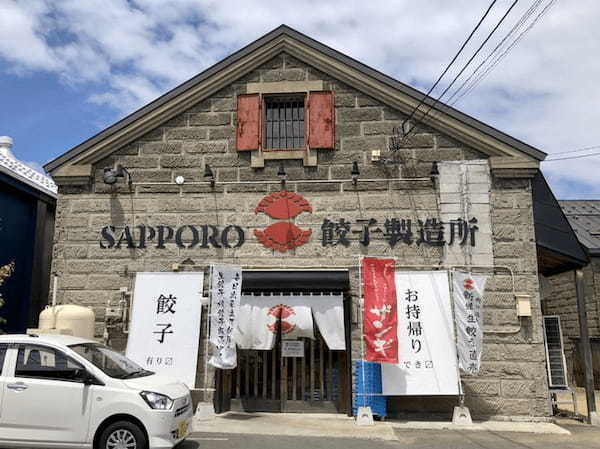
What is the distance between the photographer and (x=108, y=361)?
295 inches

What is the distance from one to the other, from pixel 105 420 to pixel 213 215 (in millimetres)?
5664

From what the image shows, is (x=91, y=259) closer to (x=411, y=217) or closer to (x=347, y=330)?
(x=347, y=330)

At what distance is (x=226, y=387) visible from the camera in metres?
11.0

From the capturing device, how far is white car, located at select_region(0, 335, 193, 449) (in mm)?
6652

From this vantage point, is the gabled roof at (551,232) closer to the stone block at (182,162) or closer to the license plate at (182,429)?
the stone block at (182,162)

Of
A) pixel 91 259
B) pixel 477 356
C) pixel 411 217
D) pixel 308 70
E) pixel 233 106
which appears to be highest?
pixel 308 70

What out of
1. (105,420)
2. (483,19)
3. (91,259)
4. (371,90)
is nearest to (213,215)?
(91,259)

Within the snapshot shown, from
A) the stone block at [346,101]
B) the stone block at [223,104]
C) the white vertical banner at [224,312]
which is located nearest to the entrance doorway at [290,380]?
the white vertical banner at [224,312]

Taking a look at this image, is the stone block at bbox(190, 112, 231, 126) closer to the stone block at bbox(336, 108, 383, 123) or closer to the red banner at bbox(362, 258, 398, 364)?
the stone block at bbox(336, 108, 383, 123)

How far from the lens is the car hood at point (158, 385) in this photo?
6852 mm

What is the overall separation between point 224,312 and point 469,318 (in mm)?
4940

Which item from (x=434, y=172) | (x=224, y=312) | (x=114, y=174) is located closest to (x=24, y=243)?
(x=114, y=174)

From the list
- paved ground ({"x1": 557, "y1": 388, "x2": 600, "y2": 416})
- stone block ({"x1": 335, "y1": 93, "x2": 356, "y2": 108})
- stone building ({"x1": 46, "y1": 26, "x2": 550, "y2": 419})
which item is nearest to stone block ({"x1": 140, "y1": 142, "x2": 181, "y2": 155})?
stone building ({"x1": 46, "y1": 26, "x2": 550, "y2": 419})

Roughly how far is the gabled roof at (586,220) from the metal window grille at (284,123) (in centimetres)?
1111
